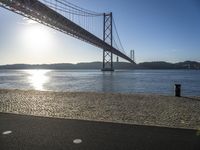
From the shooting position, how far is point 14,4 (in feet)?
70.5

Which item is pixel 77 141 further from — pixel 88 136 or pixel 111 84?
pixel 111 84

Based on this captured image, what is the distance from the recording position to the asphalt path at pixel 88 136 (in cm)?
368

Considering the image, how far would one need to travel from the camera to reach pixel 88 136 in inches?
163

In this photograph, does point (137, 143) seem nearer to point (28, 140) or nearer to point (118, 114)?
point (28, 140)

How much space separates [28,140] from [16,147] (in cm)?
32

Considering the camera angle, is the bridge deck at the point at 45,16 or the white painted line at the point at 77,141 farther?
the bridge deck at the point at 45,16

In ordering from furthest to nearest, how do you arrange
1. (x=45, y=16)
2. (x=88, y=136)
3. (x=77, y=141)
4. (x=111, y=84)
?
(x=111, y=84)
(x=45, y=16)
(x=88, y=136)
(x=77, y=141)

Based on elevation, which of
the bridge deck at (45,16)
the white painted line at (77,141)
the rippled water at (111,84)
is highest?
the bridge deck at (45,16)

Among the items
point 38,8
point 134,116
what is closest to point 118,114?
point 134,116

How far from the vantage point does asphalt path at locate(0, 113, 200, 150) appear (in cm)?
368

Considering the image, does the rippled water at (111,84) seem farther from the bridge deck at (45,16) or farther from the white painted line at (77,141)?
the white painted line at (77,141)

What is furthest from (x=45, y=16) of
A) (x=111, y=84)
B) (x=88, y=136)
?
(x=88, y=136)

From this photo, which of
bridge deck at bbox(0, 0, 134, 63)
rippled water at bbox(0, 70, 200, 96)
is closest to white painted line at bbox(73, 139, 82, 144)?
rippled water at bbox(0, 70, 200, 96)

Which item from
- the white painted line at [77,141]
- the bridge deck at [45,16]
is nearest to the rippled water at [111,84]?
the bridge deck at [45,16]
